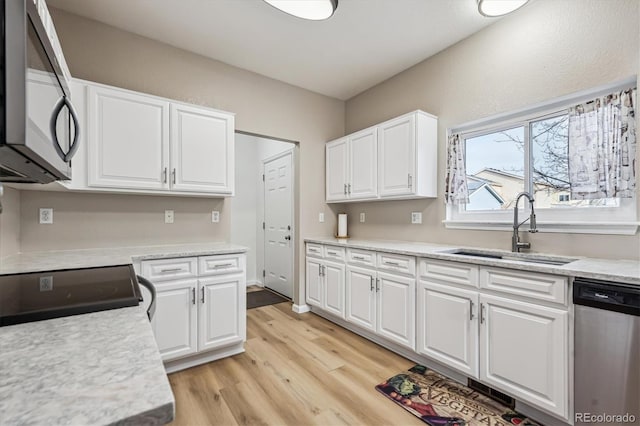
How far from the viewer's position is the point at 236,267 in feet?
8.48

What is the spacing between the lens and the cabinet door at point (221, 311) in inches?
94.9

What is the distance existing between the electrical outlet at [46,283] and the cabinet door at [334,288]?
2320 millimetres

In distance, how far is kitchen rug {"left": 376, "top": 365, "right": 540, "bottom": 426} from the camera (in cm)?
179

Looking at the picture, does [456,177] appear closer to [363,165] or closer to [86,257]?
[363,165]

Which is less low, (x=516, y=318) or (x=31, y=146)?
(x=31, y=146)

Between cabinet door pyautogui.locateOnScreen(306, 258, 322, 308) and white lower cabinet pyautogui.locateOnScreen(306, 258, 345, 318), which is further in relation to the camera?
cabinet door pyautogui.locateOnScreen(306, 258, 322, 308)

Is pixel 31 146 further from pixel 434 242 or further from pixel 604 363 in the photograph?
pixel 434 242

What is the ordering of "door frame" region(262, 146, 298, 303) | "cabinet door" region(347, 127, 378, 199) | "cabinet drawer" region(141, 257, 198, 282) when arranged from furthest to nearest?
"door frame" region(262, 146, 298, 303) → "cabinet door" region(347, 127, 378, 199) → "cabinet drawer" region(141, 257, 198, 282)

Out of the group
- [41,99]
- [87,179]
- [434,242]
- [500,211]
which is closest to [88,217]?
[87,179]

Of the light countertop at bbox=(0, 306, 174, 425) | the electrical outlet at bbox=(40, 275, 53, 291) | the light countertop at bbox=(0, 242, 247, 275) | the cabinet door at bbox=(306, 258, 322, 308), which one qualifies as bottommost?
the cabinet door at bbox=(306, 258, 322, 308)

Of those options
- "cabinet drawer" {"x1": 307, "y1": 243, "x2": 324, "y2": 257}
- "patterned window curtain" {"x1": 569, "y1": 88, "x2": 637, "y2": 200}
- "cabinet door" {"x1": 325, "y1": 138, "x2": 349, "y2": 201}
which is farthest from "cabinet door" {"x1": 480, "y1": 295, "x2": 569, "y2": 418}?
"cabinet door" {"x1": 325, "y1": 138, "x2": 349, "y2": 201}

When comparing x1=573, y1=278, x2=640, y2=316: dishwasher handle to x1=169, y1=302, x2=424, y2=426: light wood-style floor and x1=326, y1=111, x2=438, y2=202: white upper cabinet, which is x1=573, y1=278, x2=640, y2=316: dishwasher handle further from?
x1=326, y1=111, x2=438, y2=202: white upper cabinet

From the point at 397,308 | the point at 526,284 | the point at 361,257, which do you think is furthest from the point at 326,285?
the point at 526,284

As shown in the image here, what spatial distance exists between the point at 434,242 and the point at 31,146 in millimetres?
2969
